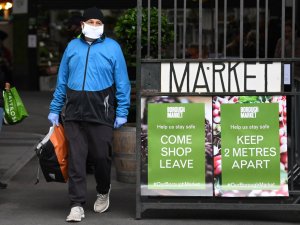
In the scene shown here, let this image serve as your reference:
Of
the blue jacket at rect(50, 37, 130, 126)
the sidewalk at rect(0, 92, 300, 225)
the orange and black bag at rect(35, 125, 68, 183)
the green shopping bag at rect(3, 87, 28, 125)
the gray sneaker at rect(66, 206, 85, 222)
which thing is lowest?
the sidewalk at rect(0, 92, 300, 225)

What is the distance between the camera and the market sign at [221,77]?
586 centimetres

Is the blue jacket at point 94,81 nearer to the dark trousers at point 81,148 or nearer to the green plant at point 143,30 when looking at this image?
the dark trousers at point 81,148

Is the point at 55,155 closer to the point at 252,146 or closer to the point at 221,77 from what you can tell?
the point at 221,77

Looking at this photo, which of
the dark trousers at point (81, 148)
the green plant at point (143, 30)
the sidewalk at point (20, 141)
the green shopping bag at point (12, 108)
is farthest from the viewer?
the sidewalk at point (20, 141)

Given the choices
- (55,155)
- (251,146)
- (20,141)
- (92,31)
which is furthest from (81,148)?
(20,141)

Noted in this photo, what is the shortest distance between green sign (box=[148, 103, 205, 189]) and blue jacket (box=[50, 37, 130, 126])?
379 millimetres

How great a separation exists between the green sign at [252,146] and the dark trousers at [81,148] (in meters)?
1.05

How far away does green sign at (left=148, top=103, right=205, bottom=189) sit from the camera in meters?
5.90

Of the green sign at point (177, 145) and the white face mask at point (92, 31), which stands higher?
the white face mask at point (92, 31)

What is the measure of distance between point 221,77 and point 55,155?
1.61 m

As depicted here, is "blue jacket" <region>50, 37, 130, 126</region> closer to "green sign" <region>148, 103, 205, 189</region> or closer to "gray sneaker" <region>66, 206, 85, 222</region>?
"green sign" <region>148, 103, 205, 189</region>

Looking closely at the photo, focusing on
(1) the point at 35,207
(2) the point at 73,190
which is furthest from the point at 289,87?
(1) the point at 35,207

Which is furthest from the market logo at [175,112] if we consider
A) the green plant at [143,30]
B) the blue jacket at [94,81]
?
the green plant at [143,30]

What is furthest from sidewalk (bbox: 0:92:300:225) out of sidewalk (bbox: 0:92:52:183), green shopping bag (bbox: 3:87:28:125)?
green shopping bag (bbox: 3:87:28:125)
